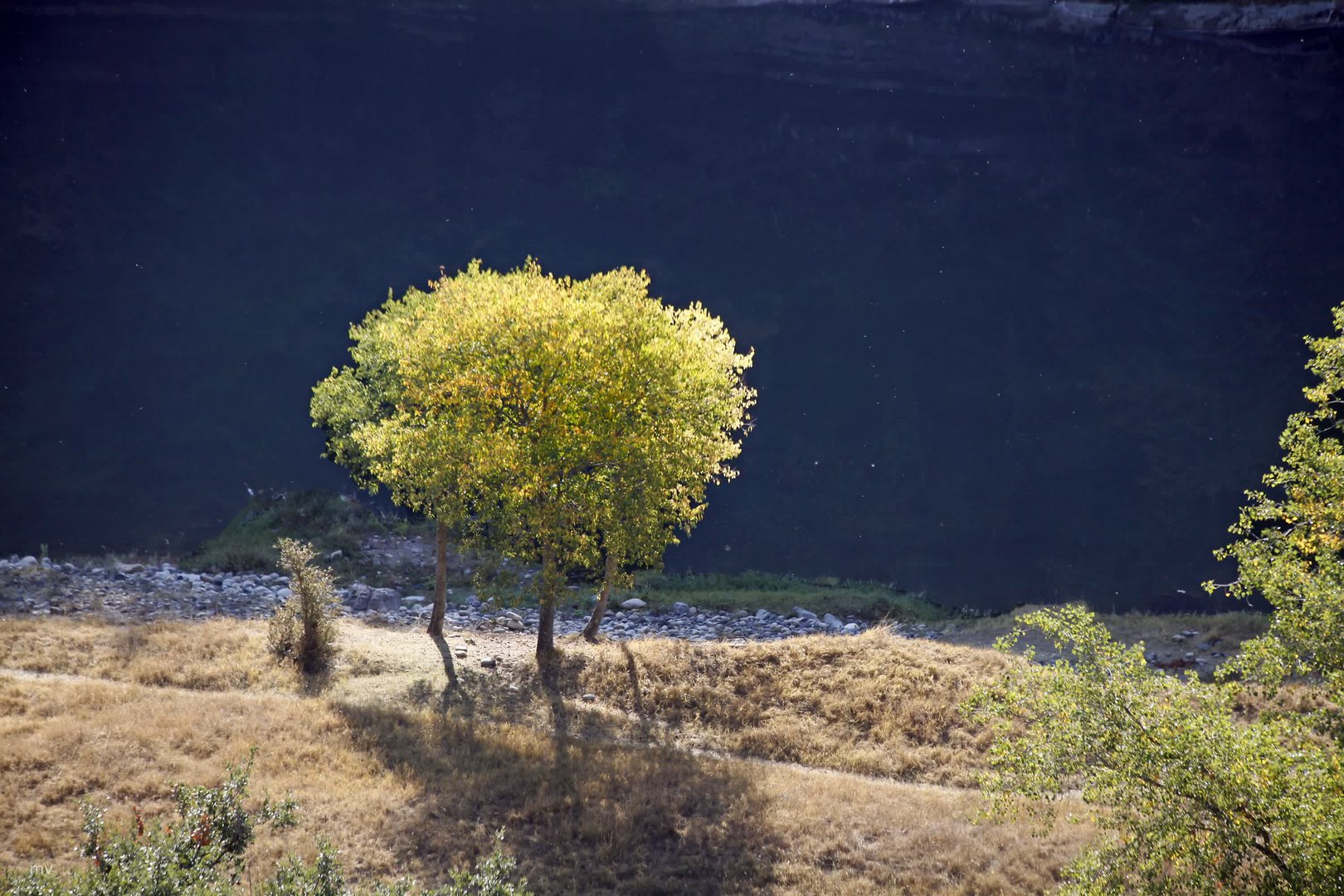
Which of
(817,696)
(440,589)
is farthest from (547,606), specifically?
(817,696)

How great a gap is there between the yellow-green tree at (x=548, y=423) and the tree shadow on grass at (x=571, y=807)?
4.15 meters

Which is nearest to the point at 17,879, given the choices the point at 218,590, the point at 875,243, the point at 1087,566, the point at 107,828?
the point at 107,828

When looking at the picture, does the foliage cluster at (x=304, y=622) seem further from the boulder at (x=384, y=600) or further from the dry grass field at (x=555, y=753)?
the boulder at (x=384, y=600)

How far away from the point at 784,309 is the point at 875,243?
6626 mm

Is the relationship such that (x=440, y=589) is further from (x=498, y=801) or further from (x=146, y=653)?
(x=498, y=801)

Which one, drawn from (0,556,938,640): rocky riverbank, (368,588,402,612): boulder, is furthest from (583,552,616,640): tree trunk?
(368,588,402,612): boulder

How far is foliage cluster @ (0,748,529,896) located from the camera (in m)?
8.51

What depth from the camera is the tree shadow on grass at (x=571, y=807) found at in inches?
523

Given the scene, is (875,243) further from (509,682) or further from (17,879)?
(17,879)

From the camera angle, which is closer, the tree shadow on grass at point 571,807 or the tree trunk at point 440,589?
the tree shadow on grass at point 571,807

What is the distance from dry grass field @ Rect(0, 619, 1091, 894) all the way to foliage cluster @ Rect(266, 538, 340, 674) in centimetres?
45

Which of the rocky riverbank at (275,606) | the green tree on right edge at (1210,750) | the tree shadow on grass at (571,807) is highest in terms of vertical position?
the green tree on right edge at (1210,750)

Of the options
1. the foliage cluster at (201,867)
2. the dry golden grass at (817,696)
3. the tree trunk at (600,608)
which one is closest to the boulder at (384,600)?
the tree trunk at (600,608)

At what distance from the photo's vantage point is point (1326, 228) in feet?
164
